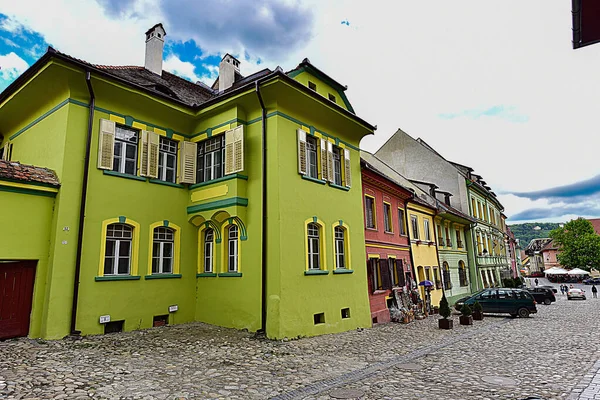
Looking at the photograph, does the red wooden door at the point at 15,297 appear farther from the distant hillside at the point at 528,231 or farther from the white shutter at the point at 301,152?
the distant hillside at the point at 528,231

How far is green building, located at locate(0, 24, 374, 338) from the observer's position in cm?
1038

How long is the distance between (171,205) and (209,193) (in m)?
1.35

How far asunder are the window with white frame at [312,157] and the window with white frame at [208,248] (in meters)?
4.09

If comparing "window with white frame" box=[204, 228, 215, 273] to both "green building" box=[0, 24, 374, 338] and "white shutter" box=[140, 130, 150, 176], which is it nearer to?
"green building" box=[0, 24, 374, 338]

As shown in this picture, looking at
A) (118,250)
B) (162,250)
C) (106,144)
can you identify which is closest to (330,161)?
(162,250)

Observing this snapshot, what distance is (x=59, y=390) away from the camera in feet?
20.5

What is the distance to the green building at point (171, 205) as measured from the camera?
408 inches

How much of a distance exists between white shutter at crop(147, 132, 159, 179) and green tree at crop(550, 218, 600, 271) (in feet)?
249

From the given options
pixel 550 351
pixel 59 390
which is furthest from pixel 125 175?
pixel 550 351

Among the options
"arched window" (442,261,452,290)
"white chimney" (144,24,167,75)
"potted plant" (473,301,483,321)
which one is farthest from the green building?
"arched window" (442,261,452,290)

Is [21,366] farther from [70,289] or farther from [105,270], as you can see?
[105,270]

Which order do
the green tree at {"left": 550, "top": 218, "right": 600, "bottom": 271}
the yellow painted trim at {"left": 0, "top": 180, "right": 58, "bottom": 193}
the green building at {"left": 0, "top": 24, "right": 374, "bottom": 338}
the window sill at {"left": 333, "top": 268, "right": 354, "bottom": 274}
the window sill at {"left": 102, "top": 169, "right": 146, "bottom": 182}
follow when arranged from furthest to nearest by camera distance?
the green tree at {"left": 550, "top": 218, "right": 600, "bottom": 271} → the window sill at {"left": 333, "top": 268, "right": 354, "bottom": 274} → the window sill at {"left": 102, "top": 169, "right": 146, "bottom": 182} → the green building at {"left": 0, "top": 24, "right": 374, "bottom": 338} → the yellow painted trim at {"left": 0, "top": 180, "right": 58, "bottom": 193}

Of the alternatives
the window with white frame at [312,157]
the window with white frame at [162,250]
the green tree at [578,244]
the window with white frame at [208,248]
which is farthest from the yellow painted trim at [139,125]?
the green tree at [578,244]

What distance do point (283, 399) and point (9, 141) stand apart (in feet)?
46.2
